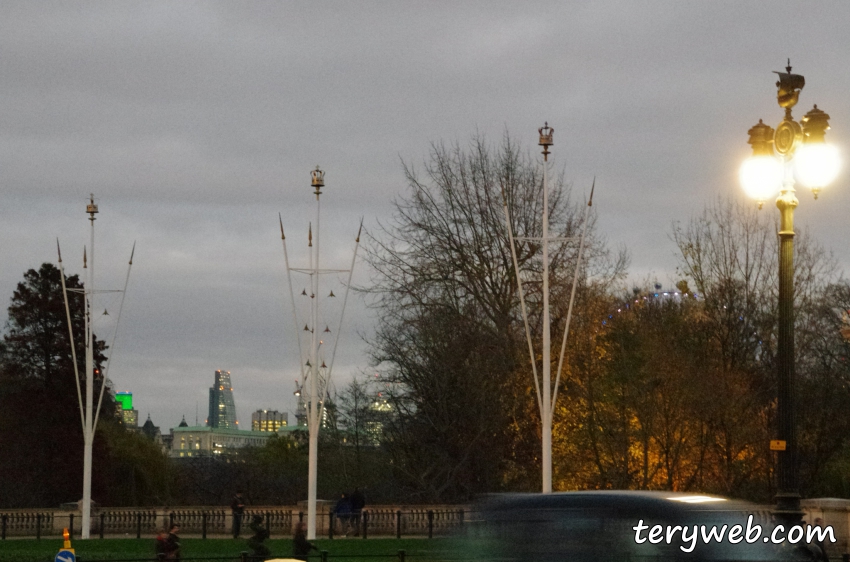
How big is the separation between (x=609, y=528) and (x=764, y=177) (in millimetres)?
6032

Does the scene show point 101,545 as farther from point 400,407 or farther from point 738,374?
point 738,374

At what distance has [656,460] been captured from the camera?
4178cm

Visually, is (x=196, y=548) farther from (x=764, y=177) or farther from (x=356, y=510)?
(x=764, y=177)

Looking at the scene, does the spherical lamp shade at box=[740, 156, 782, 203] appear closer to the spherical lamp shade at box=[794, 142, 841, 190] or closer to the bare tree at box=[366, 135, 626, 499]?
the spherical lamp shade at box=[794, 142, 841, 190]

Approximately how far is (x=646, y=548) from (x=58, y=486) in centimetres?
6054

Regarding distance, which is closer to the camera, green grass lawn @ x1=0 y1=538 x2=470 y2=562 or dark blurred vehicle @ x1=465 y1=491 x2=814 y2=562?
dark blurred vehicle @ x1=465 y1=491 x2=814 y2=562

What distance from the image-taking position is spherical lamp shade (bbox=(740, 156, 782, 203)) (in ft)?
53.9

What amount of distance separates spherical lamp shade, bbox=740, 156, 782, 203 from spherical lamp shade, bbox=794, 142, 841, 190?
298 mm

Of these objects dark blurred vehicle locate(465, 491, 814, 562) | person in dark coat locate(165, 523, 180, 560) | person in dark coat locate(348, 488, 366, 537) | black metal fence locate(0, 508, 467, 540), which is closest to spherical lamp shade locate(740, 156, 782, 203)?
dark blurred vehicle locate(465, 491, 814, 562)

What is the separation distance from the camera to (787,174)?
1641 centimetres

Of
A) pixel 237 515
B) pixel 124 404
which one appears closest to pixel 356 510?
pixel 237 515

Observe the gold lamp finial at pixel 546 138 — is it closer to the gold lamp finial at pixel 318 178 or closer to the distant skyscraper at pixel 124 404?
the gold lamp finial at pixel 318 178

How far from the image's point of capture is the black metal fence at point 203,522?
39969 millimetres

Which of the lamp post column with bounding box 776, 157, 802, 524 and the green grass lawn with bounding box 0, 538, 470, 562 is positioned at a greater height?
the lamp post column with bounding box 776, 157, 802, 524
